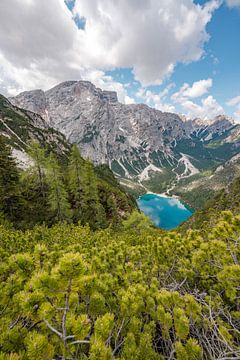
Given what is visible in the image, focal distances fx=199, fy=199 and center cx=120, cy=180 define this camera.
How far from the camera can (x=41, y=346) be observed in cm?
207

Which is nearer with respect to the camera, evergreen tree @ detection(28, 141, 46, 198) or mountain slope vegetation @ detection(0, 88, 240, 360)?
mountain slope vegetation @ detection(0, 88, 240, 360)

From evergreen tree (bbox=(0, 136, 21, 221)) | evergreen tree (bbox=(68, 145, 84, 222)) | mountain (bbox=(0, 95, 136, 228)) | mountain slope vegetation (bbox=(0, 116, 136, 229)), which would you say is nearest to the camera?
evergreen tree (bbox=(0, 136, 21, 221))

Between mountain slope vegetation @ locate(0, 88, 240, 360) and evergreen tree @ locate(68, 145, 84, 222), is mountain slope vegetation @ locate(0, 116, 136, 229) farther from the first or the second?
mountain slope vegetation @ locate(0, 88, 240, 360)

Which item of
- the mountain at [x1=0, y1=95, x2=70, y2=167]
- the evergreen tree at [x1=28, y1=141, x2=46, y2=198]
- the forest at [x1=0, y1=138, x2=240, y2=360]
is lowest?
the forest at [x1=0, y1=138, x2=240, y2=360]

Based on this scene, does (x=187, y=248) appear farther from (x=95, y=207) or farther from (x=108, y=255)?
(x=95, y=207)

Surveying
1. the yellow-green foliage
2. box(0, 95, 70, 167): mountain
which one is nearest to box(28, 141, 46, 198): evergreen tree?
the yellow-green foliage

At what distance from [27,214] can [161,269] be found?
76.7 feet

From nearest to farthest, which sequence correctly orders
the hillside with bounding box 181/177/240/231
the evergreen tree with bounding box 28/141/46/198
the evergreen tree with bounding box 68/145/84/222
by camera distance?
1. the evergreen tree with bounding box 28/141/46/198
2. the evergreen tree with bounding box 68/145/84/222
3. the hillside with bounding box 181/177/240/231

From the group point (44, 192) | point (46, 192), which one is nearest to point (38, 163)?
point (46, 192)

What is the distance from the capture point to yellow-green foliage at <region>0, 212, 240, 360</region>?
2.38 m

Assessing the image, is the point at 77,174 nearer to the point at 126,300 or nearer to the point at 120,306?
→ the point at 120,306

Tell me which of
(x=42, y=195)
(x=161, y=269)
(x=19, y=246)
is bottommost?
(x=161, y=269)

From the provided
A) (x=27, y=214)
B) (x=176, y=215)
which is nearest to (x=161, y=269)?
(x=27, y=214)

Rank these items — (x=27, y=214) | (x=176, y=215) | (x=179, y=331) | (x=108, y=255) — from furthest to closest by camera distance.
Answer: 1. (x=176, y=215)
2. (x=27, y=214)
3. (x=108, y=255)
4. (x=179, y=331)
